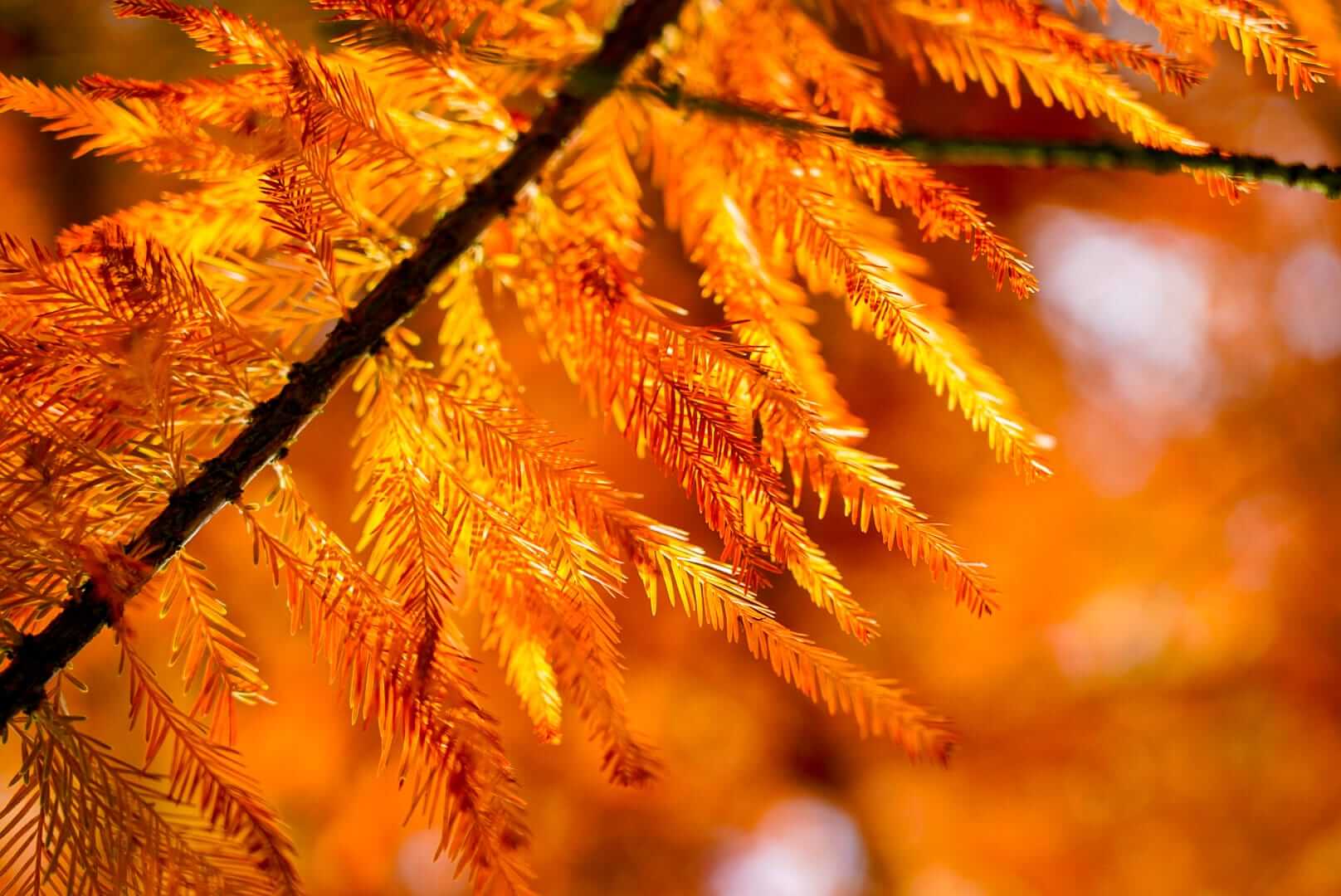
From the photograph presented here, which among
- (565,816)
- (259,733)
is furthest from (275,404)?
(565,816)

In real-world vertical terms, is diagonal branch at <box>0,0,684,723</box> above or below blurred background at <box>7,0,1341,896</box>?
above

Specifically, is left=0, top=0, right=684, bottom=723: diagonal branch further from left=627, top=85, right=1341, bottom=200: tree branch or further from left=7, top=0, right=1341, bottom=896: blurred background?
left=7, top=0, right=1341, bottom=896: blurred background

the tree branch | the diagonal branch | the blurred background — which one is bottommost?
the blurred background

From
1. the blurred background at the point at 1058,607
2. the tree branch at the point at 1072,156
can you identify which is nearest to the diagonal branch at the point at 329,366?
the tree branch at the point at 1072,156

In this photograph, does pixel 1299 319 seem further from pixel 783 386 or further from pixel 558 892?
pixel 558 892

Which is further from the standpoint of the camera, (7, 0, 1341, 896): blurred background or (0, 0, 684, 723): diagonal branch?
(7, 0, 1341, 896): blurred background

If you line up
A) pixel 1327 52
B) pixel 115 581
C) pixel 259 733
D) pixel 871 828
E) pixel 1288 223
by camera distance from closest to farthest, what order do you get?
pixel 115 581 → pixel 1327 52 → pixel 259 733 → pixel 1288 223 → pixel 871 828

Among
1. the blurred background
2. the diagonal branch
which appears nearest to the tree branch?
the diagonal branch
